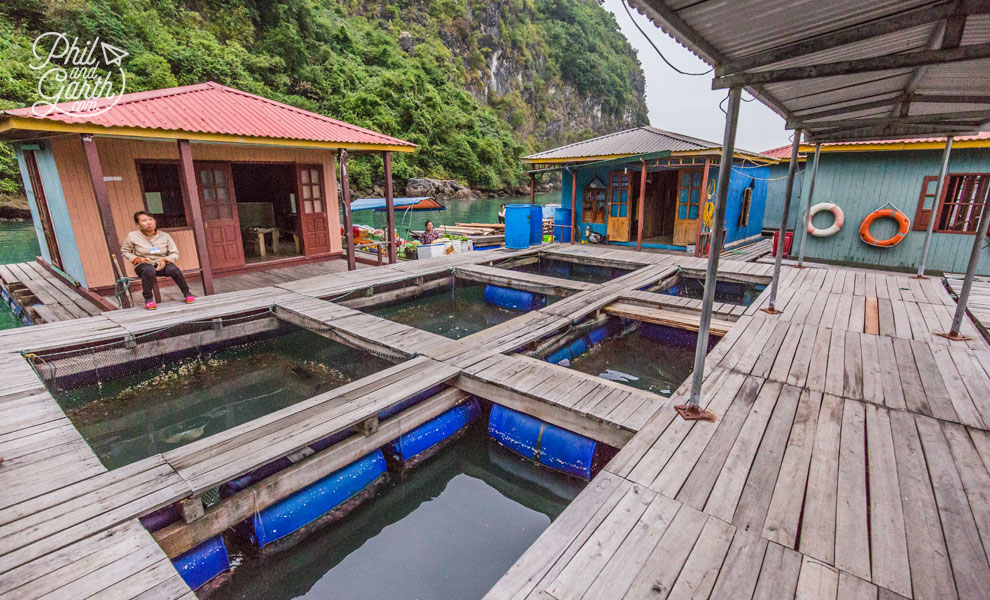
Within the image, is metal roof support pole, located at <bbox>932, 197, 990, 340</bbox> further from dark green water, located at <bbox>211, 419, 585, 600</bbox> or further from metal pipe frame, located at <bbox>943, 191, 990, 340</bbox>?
dark green water, located at <bbox>211, 419, 585, 600</bbox>

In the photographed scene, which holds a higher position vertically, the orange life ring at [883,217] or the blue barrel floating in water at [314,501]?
the orange life ring at [883,217]

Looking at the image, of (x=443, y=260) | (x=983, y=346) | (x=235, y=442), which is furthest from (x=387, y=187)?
(x=983, y=346)

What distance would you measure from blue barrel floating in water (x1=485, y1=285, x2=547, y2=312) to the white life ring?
665 cm

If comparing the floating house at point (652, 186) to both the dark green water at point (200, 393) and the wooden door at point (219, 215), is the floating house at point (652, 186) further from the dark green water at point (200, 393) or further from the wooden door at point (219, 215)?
the dark green water at point (200, 393)

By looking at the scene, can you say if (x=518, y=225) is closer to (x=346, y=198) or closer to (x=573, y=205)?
(x=573, y=205)

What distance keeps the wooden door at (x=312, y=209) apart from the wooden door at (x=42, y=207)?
4143 millimetres

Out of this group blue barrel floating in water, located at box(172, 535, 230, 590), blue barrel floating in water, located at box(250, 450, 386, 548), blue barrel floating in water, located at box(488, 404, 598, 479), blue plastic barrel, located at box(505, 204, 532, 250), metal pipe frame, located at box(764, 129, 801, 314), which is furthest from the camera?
blue plastic barrel, located at box(505, 204, 532, 250)

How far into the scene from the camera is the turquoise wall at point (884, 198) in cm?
899

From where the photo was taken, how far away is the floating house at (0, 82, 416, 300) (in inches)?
240

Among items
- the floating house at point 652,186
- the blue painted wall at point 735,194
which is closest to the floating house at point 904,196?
the blue painted wall at point 735,194

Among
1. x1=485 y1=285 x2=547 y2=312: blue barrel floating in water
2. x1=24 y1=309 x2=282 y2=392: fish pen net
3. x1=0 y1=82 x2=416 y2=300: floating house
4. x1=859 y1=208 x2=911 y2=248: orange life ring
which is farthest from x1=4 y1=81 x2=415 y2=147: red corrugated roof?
x1=859 y1=208 x2=911 y2=248: orange life ring

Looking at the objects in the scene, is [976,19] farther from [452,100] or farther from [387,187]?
[452,100]

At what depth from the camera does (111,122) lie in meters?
5.68

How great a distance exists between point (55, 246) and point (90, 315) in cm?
341
